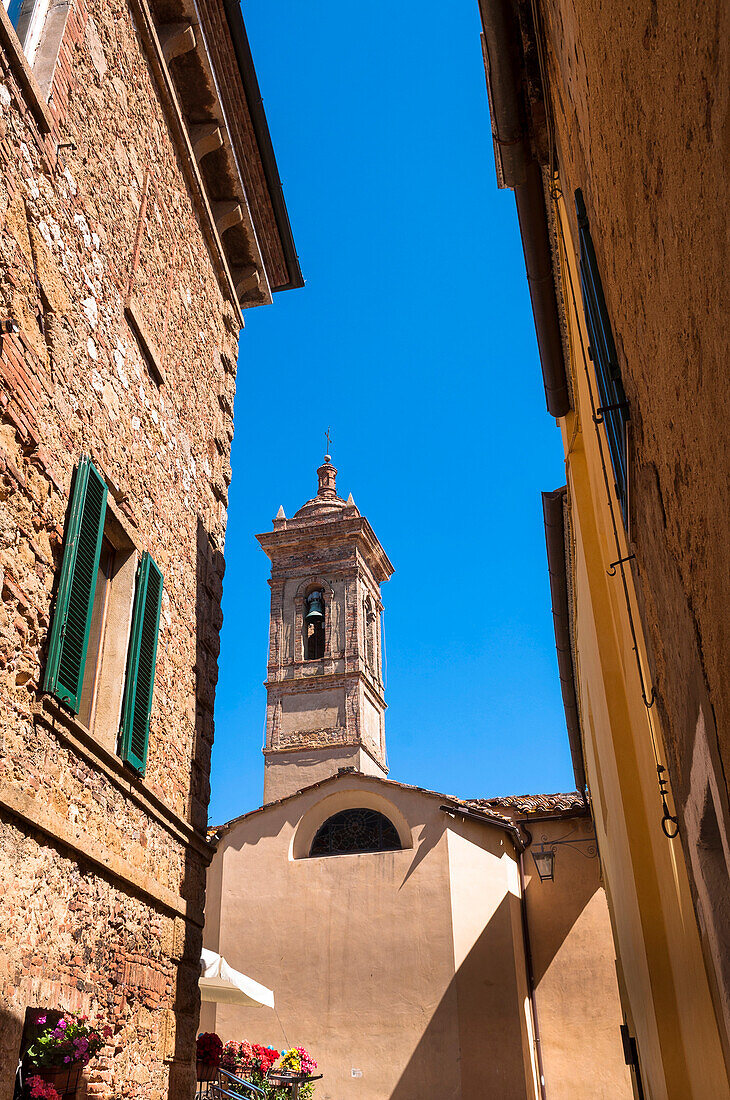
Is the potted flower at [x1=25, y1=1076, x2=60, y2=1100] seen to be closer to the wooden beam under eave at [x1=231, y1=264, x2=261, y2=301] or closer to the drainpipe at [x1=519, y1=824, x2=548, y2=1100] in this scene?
the wooden beam under eave at [x1=231, y1=264, x2=261, y2=301]

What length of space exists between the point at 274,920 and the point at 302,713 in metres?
13.2

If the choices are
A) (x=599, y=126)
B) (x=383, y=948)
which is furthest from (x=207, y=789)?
(x=383, y=948)

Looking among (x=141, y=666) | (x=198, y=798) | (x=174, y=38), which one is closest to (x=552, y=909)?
(x=198, y=798)

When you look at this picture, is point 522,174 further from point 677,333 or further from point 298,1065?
point 298,1065

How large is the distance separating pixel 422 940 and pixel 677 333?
15.0 m

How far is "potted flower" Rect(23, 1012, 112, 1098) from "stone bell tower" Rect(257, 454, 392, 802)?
76.3 feet

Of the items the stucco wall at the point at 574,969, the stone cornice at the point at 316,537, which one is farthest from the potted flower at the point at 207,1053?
the stone cornice at the point at 316,537

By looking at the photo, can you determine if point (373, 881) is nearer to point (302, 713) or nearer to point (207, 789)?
point (207, 789)

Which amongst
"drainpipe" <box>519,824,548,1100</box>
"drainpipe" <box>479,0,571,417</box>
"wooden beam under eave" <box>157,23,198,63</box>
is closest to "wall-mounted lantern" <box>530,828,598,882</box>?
"drainpipe" <box>519,824,548,1100</box>

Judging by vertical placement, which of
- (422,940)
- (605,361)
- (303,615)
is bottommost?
(605,361)

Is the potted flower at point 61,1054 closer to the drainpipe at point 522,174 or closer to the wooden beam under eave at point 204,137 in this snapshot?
the drainpipe at point 522,174

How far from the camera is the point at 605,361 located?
3.23 metres

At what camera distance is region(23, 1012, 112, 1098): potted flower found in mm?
4336

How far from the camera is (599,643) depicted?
249 inches
